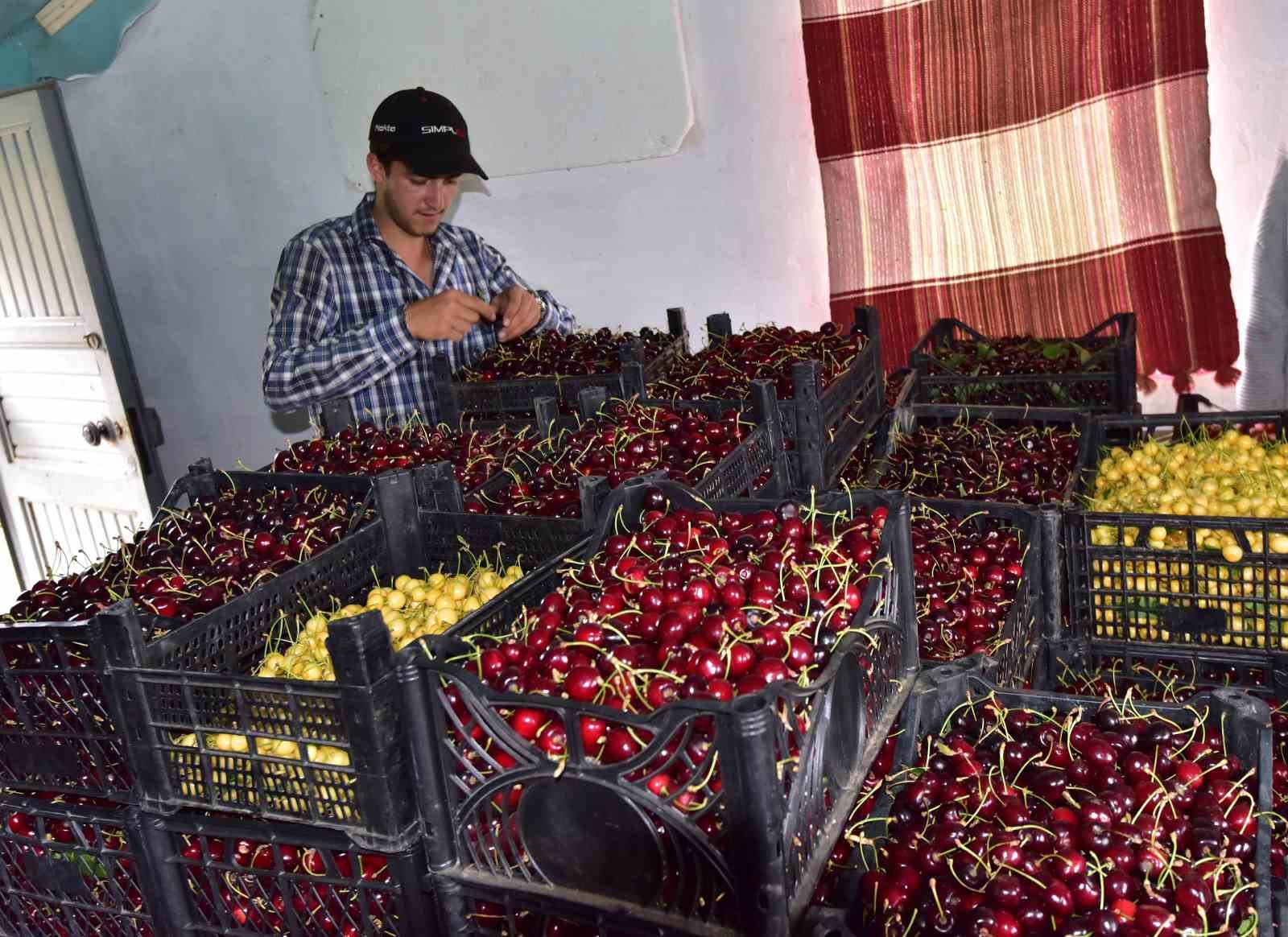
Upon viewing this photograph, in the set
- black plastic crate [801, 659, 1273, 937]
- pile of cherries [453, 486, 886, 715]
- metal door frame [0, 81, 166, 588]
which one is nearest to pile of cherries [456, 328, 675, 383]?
pile of cherries [453, 486, 886, 715]

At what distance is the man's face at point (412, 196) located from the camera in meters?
3.47

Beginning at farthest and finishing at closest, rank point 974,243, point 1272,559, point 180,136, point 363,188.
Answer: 1. point 180,136
2. point 363,188
3. point 974,243
4. point 1272,559

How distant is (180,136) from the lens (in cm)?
528

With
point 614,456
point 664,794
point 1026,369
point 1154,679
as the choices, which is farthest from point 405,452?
point 1026,369

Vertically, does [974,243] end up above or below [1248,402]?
above

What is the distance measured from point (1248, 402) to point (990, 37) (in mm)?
1483

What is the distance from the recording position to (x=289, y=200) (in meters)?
5.09

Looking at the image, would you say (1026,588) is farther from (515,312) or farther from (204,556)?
(515,312)

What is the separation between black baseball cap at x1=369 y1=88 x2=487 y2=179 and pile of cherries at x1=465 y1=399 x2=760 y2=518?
1305 mm

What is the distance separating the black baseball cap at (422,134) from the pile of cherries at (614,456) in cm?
130

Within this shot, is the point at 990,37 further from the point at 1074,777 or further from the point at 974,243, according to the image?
the point at 1074,777

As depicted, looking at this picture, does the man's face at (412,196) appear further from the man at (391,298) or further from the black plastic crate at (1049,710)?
the black plastic crate at (1049,710)

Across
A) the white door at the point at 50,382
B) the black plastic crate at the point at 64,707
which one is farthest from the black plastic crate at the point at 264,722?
the white door at the point at 50,382

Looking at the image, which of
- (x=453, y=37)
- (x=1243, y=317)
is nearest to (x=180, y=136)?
(x=453, y=37)
